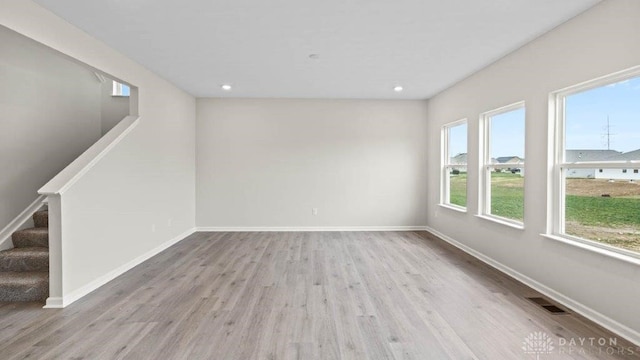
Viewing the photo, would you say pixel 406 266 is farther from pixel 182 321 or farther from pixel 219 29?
pixel 219 29

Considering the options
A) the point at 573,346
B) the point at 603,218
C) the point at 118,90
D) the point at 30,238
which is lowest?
the point at 573,346

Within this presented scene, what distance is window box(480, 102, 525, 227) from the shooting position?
3.73 meters

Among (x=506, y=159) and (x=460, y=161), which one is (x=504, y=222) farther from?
(x=460, y=161)

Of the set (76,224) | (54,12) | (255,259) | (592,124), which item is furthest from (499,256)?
(54,12)

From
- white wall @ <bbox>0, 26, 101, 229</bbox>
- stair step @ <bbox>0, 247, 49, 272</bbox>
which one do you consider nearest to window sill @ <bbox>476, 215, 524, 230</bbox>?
stair step @ <bbox>0, 247, 49, 272</bbox>

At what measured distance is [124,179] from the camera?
3.80m

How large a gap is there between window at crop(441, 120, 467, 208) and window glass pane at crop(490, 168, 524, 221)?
685 mm

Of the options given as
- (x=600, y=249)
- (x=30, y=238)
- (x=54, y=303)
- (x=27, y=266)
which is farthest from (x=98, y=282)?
(x=600, y=249)

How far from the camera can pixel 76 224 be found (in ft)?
9.89

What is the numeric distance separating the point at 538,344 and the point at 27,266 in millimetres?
4652

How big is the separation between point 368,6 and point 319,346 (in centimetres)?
272

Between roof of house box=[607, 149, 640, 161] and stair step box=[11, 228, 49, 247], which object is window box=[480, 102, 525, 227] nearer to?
roof of house box=[607, 149, 640, 161]

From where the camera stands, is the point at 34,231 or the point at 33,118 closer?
the point at 34,231

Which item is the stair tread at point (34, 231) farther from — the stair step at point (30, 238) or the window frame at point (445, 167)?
the window frame at point (445, 167)
